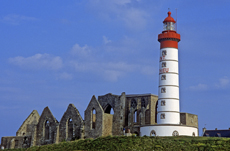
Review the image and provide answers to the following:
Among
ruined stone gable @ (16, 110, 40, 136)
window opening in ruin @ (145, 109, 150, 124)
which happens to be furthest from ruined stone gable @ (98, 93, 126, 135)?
ruined stone gable @ (16, 110, 40, 136)

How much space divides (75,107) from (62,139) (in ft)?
17.1

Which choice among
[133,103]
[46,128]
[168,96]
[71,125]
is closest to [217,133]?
[168,96]

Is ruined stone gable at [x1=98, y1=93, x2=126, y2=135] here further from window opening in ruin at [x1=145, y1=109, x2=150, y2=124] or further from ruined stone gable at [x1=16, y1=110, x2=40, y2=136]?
ruined stone gable at [x1=16, y1=110, x2=40, y2=136]

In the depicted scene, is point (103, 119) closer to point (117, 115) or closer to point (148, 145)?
point (117, 115)

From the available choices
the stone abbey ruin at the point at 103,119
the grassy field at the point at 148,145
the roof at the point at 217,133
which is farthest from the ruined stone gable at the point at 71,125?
the roof at the point at 217,133

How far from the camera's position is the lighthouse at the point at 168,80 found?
185 ft

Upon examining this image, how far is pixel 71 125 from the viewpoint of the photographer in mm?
65312

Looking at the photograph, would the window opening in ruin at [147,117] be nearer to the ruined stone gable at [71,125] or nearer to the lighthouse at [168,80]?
the lighthouse at [168,80]

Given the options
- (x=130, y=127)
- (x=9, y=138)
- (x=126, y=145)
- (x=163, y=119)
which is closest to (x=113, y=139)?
(x=126, y=145)

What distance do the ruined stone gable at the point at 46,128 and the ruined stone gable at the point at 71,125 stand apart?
146 cm

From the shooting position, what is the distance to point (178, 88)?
188 feet

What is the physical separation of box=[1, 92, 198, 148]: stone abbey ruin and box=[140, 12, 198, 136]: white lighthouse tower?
410 cm

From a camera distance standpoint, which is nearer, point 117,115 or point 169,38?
point 169,38

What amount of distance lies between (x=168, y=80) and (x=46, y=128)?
75.0 feet
